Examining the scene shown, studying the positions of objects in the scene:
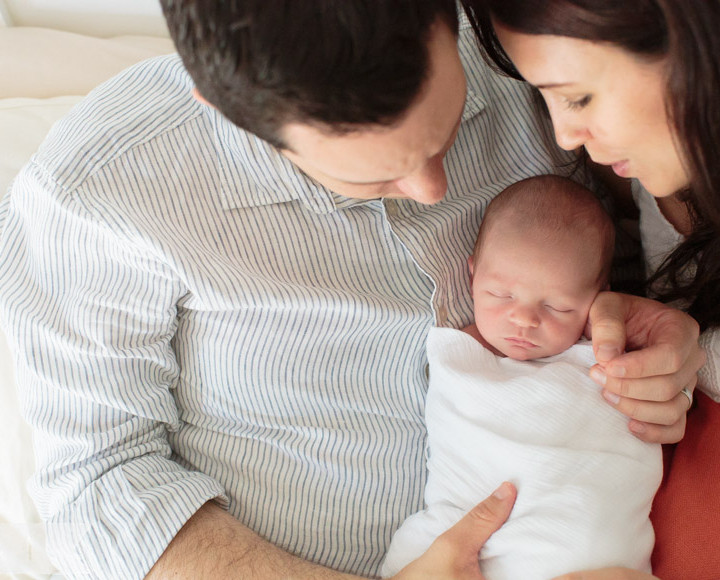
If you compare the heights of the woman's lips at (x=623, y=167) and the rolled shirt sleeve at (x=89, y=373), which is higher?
the woman's lips at (x=623, y=167)

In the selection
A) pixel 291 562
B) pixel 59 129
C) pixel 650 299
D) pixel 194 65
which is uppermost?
pixel 194 65

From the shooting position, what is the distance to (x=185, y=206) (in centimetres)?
133

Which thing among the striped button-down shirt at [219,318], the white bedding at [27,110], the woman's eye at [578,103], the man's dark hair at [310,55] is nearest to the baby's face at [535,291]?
the striped button-down shirt at [219,318]

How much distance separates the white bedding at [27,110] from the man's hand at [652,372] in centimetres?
111

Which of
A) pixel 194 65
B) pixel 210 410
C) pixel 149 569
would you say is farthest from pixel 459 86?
pixel 149 569

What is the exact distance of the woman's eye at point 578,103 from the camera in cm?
109

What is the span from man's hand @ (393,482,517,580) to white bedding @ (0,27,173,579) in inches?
30.0

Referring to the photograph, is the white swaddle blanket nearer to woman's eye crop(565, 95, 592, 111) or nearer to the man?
the man

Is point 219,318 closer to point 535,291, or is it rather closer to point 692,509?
point 535,291

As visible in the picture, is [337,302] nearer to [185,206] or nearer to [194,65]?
[185,206]

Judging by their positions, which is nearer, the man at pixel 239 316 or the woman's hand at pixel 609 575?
the woman's hand at pixel 609 575

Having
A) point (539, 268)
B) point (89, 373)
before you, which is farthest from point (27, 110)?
point (539, 268)

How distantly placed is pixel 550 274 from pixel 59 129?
935 millimetres

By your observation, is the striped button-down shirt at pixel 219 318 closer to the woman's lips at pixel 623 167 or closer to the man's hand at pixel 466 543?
the man's hand at pixel 466 543
